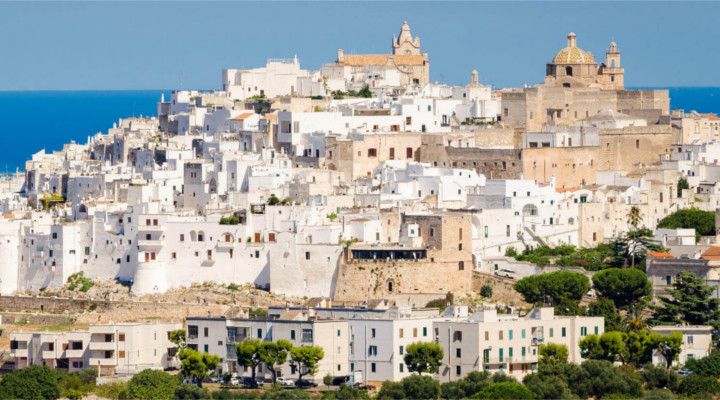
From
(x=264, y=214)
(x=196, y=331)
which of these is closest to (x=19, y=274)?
(x=264, y=214)

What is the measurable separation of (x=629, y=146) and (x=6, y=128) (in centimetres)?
9951

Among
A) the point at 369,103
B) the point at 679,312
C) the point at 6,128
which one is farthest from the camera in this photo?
the point at 6,128

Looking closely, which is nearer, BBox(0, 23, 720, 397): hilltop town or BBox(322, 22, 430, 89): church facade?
BBox(0, 23, 720, 397): hilltop town

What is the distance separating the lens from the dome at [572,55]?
82250 mm

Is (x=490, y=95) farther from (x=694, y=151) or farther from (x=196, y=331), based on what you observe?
(x=196, y=331)

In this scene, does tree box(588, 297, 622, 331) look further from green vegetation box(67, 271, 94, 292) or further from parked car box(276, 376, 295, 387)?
green vegetation box(67, 271, 94, 292)

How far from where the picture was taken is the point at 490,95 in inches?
3164

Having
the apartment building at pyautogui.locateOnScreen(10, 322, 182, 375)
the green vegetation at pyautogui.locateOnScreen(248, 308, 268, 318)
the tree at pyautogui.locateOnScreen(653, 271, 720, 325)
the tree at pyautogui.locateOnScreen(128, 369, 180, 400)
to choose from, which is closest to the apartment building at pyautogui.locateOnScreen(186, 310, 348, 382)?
the apartment building at pyautogui.locateOnScreen(10, 322, 182, 375)

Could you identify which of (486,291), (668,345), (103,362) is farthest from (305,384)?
(668,345)

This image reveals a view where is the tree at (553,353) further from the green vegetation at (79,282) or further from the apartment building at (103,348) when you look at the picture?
the green vegetation at (79,282)

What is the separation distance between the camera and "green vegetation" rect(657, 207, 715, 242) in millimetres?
67562

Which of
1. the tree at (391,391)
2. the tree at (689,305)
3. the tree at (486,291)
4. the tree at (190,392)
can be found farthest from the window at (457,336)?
the tree at (689,305)

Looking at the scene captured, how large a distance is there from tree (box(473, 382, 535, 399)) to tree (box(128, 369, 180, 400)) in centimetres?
834

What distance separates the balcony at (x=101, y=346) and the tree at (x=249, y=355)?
4455 millimetres
